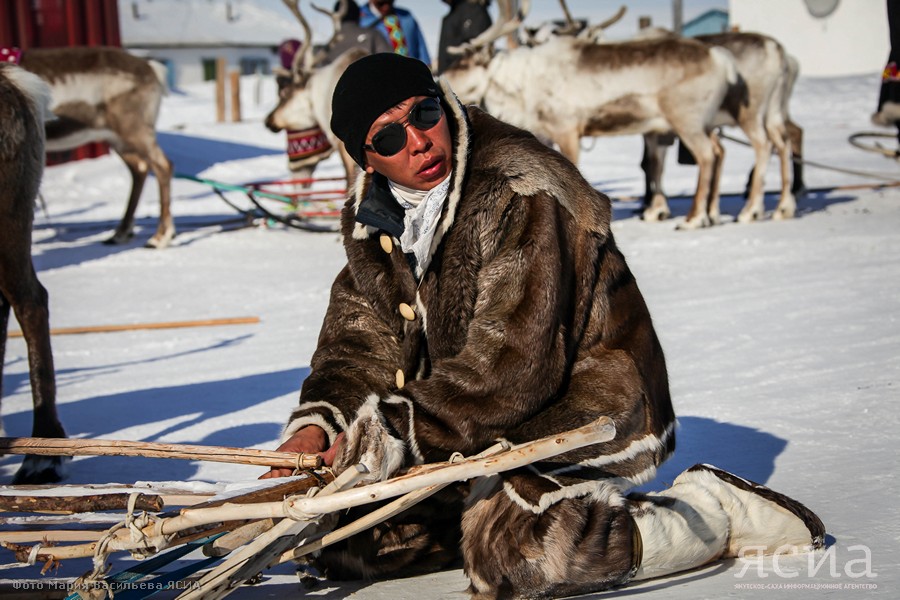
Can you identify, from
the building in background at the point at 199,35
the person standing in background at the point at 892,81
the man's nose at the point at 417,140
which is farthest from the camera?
the building in background at the point at 199,35

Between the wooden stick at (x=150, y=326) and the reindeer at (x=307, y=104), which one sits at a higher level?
the reindeer at (x=307, y=104)

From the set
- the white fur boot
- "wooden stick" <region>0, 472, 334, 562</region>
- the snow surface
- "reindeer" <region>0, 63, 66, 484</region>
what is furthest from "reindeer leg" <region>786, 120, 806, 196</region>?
"wooden stick" <region>0, 472, 334, 562</region>

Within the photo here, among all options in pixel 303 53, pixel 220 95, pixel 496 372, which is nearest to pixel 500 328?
pixel 496 372

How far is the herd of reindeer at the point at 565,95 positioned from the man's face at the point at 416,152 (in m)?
5.99

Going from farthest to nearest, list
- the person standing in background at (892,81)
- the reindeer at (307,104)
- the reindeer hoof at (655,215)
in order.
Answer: the reindeer hoof at (655,215), the reindeer at (307,104), the person standing in background at (892,81)

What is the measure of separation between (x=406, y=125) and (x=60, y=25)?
12.7 metres

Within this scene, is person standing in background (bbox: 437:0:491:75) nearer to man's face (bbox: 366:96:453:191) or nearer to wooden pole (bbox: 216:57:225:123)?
man's face (bbox: 366:96:453:191)

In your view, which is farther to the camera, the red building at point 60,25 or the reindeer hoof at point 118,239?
the red building at point 60,25

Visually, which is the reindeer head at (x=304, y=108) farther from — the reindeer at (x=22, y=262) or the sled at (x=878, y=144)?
the reindeer at (x=22, y=262)

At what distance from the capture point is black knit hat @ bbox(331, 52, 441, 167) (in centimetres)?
236

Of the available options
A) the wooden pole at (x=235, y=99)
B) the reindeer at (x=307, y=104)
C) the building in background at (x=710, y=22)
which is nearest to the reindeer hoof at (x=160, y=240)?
the reindeer at (x=307, y=104)

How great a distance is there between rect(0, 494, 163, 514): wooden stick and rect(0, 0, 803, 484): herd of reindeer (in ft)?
20.6

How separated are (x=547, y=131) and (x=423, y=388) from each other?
745 centimetres

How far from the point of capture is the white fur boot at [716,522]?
2.26 m
